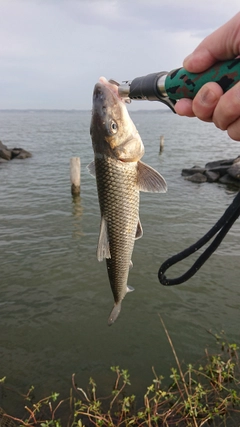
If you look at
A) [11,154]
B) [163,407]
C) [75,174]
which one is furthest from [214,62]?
[11,154]

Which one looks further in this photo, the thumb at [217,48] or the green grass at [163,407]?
the green grass at [163,407]

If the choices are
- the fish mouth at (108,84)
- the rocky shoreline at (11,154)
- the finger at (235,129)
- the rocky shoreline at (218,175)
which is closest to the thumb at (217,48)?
the finger at (235,129)

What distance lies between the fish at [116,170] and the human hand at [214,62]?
0.78 metres

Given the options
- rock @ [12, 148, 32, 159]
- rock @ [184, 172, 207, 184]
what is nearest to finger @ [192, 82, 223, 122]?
rock @ [184, 172, 207, 184]

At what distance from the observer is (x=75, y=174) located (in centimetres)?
1644

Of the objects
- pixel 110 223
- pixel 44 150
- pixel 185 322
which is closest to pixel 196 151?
pixel 44 150

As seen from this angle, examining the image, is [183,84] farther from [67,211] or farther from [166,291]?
[67,211]

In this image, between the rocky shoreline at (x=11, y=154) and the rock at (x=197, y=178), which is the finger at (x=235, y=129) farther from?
the rocky shoreline at (x=11, y=154)

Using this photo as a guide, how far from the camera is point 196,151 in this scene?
3581 cm

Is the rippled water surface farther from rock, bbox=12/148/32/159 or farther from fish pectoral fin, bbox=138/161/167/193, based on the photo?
rock, bbox=12/148/32/159

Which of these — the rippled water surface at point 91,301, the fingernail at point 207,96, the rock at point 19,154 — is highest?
the fingernail at point 207,96

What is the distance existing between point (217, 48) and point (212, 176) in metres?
20.2

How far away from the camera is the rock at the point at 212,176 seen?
826 inches

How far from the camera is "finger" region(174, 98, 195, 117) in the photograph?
6.63ft
